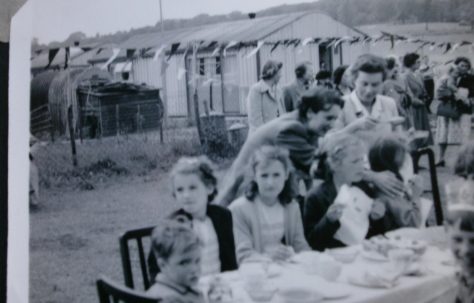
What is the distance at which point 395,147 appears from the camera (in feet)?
8.55

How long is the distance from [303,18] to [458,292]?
1.13 metres

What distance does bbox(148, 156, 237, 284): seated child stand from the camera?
6.67 ft

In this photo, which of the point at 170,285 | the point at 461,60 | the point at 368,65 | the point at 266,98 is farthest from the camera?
the point at 461,60

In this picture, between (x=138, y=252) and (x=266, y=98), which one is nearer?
(x=138, y=252)

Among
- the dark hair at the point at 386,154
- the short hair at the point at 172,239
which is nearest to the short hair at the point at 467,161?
the dark hair at the point at 386,154

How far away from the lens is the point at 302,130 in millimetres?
2311

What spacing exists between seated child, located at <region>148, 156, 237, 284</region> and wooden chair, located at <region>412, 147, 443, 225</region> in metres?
0.91

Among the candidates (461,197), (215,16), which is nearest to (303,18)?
(215,16)

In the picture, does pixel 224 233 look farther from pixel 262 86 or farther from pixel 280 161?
pixel 262 86

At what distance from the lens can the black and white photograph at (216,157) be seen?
200 centimetres

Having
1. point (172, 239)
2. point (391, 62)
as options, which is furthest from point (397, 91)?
point (172, 239)

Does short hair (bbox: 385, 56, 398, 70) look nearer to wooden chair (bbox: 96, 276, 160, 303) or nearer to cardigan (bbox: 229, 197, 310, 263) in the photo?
cardigan (bbox: 229, 197, 310, 263)

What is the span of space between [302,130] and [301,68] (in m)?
0.21

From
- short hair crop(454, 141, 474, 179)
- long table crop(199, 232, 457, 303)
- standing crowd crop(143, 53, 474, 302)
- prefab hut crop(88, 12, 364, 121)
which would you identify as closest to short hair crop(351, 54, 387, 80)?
standing crowd crop(143, 53, 474, 302)
